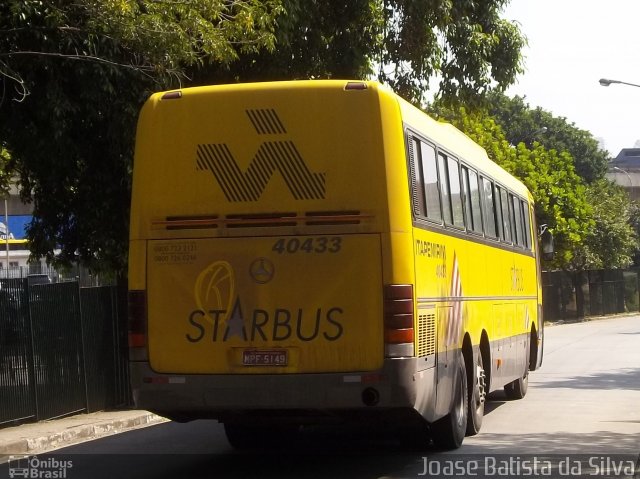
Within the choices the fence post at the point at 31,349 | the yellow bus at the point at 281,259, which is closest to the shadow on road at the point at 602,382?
the fence post at the point at 31,349

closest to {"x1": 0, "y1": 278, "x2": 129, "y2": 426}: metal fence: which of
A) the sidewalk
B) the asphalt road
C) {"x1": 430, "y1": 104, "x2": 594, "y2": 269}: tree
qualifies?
the sidewalk

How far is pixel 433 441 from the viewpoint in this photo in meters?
12.2

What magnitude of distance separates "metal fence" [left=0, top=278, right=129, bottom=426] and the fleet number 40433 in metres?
5.68

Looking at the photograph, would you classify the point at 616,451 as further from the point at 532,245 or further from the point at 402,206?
the point at 532,245

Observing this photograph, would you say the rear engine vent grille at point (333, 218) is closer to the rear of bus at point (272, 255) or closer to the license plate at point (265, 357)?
the rear of bus at point (272, 255)

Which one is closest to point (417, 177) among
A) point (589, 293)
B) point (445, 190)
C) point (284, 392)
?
point (445, 190)

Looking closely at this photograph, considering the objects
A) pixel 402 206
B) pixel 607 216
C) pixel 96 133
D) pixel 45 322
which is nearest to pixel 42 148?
pixel 96 133

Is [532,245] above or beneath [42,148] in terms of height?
beneath

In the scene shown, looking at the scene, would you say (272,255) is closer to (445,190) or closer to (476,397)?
(445,190)

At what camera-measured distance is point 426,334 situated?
10547 mm

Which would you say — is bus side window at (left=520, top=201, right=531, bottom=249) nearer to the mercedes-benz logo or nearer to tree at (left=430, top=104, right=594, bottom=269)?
the mercedes-benz logo

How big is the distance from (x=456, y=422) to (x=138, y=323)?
3649 mm

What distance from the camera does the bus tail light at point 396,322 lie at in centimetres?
988

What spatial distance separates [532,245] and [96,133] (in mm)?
7702
